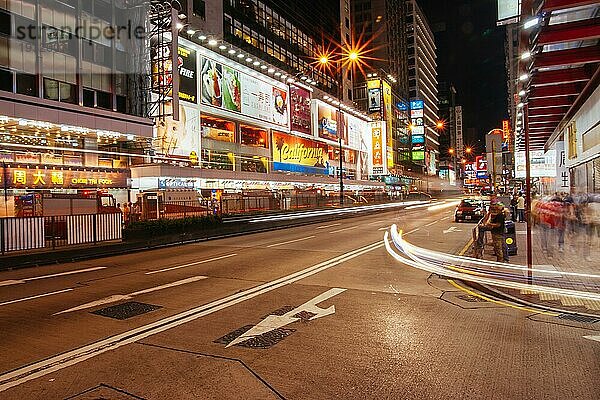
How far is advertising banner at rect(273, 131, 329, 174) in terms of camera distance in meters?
53.4

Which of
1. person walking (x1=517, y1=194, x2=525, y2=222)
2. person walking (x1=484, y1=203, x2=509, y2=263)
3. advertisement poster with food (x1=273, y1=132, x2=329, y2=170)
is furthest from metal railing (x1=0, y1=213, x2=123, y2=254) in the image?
advertisement poster with food (x1=273, y1=132, x2=329, y2=170)

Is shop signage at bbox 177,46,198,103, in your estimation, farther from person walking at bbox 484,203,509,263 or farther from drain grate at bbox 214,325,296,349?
drain grate at bbox 214,325,296,349

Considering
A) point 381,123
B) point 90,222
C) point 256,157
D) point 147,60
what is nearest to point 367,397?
point 90,222

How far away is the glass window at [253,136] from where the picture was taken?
49112 millimetres

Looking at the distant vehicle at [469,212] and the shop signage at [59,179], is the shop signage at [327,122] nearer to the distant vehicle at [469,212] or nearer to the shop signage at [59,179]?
the distant vehicle at [469,212]

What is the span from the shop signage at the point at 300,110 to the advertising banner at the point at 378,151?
27905 millimetres

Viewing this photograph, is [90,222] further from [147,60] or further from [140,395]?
[147,60]

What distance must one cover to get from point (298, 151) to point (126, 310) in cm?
5144

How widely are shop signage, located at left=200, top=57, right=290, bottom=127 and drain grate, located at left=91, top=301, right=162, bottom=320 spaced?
106 ft

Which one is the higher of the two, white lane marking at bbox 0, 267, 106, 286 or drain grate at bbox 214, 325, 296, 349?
drain grate at bbox 214, 325, 296, 349

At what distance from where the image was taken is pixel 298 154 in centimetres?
5850

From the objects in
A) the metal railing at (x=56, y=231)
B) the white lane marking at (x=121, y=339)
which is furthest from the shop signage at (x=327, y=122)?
the white lane marking at (x=121, y=339)

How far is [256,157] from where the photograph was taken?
163 ft

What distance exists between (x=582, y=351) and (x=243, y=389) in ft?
14.7
